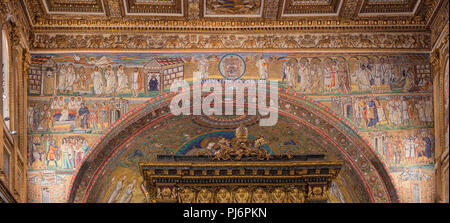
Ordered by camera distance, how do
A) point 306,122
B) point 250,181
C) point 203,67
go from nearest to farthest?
point 250,181 → point 203,67 → point 306,122

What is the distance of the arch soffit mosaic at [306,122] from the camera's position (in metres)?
19.9

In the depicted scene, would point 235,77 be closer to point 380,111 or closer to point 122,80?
point 122,80

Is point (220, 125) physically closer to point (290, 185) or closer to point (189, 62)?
point (189, 62)

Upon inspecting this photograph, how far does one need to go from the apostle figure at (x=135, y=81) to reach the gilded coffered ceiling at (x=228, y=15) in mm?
1045

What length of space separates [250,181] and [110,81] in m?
5.26

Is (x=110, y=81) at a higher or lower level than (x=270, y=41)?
lower

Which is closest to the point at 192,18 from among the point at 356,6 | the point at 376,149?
the point at 356,6

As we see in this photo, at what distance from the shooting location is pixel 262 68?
2048 cm

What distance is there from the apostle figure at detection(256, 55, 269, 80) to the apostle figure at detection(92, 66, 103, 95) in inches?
141

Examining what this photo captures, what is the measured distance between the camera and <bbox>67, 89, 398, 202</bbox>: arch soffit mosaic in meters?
19.9

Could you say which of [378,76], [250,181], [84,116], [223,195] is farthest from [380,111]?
[84,116]

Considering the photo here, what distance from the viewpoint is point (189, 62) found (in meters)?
20.5

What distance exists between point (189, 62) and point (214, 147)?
9.45ft

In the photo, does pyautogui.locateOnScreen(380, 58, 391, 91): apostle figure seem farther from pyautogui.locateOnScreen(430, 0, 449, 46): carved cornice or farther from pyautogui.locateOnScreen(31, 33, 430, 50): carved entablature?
pyautogui.locateOnScreen(430, 0, 449, 46): carved cornice
